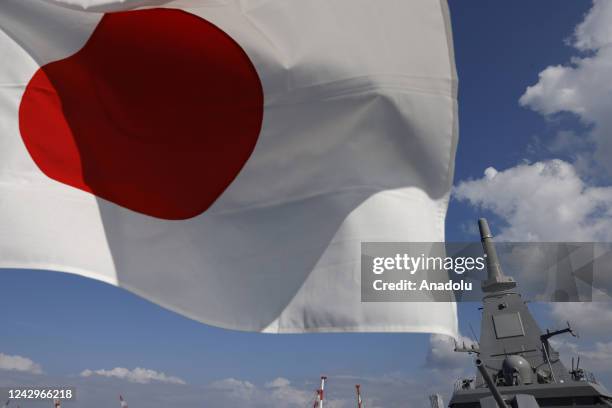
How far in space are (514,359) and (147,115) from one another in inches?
697

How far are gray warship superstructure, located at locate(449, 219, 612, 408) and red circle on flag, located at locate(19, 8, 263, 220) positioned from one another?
13536 mm

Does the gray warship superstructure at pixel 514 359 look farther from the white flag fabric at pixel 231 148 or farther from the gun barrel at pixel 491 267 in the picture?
the white flag fabric at pixel 231 148

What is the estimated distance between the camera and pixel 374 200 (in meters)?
3.59

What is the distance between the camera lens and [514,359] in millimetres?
18172

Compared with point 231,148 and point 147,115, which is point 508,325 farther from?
point 147,115

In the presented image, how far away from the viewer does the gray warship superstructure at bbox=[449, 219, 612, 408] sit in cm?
1538

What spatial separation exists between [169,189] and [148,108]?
29.2 inches

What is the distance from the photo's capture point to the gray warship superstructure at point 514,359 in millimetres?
15383

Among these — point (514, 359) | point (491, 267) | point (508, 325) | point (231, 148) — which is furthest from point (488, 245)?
point (231, 148)

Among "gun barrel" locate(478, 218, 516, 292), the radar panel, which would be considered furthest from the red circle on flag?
"gun barrel" locate(478, 218, 516, 292)

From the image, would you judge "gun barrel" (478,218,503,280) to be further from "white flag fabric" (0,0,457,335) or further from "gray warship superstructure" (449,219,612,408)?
"white flag fabric" (0,0,457,335)

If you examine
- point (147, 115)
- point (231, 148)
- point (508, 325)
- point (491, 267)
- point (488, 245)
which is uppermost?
point (488, 245)

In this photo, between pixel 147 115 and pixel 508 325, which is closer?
pixel 147 115

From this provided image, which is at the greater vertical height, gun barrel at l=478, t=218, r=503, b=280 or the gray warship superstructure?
gun barrel at l=478, t=218, r=503, b=280
